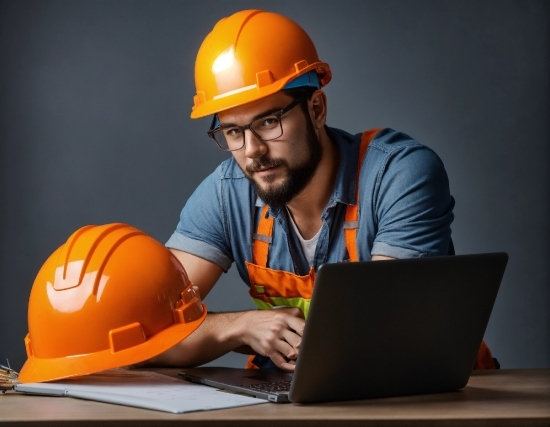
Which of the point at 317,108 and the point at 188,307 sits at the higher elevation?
the point at 317,108

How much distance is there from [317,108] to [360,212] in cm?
36

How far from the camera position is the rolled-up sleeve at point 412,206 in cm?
231

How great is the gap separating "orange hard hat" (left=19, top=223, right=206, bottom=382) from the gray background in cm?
234

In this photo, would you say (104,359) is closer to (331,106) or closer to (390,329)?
(390,329)

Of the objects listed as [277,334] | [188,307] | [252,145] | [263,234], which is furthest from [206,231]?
[188,307]

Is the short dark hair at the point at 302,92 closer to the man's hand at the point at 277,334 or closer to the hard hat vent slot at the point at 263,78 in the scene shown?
the hard hat vent slot at the point at 263,78

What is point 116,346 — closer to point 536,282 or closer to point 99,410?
point 99,410

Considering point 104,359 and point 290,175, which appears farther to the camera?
point 290,175

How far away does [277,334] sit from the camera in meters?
2.12

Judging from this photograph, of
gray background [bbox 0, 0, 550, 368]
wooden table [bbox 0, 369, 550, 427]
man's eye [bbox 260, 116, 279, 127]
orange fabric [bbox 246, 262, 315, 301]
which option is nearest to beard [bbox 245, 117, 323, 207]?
man's eye [bbox 260, 116, 279, 127]

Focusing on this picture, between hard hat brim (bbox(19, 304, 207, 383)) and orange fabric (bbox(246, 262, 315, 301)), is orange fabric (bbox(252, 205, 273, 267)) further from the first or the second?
hard hat brim (bbox(19, 304, 207, 383))

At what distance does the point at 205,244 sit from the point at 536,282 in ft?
6.75

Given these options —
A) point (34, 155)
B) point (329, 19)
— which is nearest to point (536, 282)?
point (329, 19)

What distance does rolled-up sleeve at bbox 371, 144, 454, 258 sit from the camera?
231 cm
